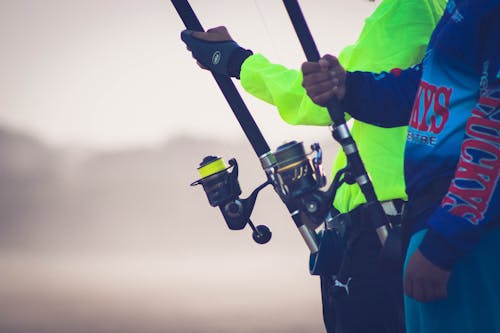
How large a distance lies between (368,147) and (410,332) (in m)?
0.80

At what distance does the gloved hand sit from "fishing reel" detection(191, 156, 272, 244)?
39 centimetres

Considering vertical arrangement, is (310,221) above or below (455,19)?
below

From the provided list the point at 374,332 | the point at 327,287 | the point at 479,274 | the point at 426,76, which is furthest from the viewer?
the point at 327,287

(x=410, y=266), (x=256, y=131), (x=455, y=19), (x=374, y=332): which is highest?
(x=455, y=19)

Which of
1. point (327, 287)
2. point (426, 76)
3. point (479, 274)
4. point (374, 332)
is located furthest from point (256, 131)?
point (479, 274)

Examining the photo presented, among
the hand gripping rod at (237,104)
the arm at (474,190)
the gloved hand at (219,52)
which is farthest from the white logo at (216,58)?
the arm at (474,190)

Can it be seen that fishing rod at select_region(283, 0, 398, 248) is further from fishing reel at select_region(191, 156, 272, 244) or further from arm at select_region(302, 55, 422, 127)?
fishing reel at select_region(191, 156, 272, 244)

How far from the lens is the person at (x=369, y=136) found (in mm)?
2326

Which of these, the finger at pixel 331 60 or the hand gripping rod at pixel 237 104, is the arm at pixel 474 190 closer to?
the finger at pixel 331 60

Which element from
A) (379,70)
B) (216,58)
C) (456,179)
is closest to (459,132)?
(456,179)

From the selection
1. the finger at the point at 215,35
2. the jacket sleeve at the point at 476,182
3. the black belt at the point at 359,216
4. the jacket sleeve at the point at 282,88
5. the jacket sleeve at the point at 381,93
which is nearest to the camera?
the jacket sleeve at the point at 476,182

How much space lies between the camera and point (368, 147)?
2.40 m

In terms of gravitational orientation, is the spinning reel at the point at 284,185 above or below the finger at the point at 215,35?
below

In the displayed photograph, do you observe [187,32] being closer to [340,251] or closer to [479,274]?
[340,251]
